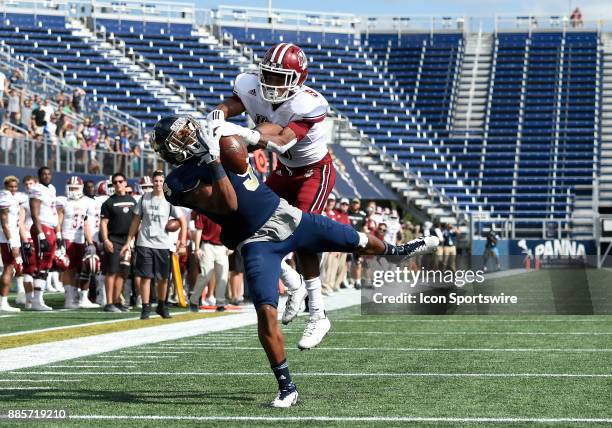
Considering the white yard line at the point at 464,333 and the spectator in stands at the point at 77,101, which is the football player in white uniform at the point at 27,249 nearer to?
the white yard line at the point at 464,333

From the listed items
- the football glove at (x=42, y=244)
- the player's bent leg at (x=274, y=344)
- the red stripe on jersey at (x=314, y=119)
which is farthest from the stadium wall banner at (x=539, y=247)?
the player's bent leg at (x=274, y=344)

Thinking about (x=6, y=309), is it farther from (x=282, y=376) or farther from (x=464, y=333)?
(x=282, y=376)

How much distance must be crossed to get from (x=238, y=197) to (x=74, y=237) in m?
9.53

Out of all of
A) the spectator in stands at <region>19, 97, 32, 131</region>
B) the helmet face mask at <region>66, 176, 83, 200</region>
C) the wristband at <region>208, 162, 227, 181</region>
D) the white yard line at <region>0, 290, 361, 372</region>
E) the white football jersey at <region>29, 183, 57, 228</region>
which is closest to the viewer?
the wristband at <region>208, 162, 227, 181</region>

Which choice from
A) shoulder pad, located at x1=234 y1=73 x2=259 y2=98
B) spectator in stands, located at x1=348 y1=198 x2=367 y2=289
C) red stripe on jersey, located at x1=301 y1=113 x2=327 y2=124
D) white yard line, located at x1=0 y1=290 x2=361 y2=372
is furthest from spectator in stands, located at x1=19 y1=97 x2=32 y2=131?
red stripe on jersey, located at x1=301 y1=113 x2=327 y2=124

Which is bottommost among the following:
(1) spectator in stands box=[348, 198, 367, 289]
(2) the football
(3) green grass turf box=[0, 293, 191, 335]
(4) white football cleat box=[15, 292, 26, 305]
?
(1) spectator in stands box=[348, 198, 367, 289]

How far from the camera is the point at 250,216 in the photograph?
21.4ft

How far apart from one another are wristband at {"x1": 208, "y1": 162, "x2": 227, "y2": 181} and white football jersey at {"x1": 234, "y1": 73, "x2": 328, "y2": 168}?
44.5 inches

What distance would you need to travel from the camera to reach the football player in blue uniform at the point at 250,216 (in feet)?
20.4

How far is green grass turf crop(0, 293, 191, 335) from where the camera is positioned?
12.0 m

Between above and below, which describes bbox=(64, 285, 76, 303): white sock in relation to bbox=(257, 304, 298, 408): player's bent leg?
below

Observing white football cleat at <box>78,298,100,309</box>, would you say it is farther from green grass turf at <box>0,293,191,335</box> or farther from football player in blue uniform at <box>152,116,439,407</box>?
football player in blue uniform at <box>152,116,439,407</box>

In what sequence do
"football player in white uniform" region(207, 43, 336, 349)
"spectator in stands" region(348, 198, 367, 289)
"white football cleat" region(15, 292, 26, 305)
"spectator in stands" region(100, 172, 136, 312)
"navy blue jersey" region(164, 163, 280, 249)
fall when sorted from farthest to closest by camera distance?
1. "spectator in stands" region(348, 198, 367, 289)
2. "white football cleat" region(15, 292, 26, 305)
3. "spectator in stands" region(100, 172, 136, 312)
4. "football player in white uniform" region(207, 43, 336, 349)
5. "navy blue jersey" region(164, 163, 280, 249)

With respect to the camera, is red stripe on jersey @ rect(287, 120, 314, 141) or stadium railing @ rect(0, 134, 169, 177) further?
A: stadium railing @ rect(0, 134, 169, 177)
